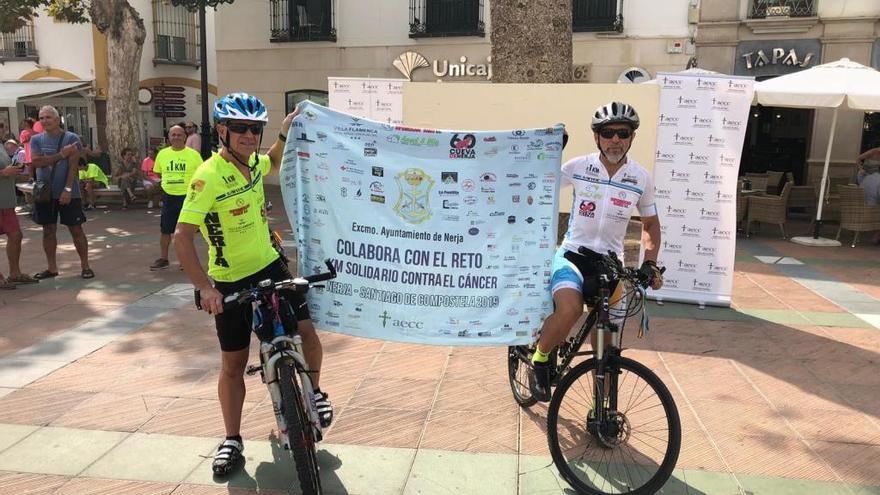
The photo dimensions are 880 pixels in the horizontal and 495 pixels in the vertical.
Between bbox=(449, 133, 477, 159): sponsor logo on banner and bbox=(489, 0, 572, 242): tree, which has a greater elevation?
bbox=(489, 0, 572, 242): tree

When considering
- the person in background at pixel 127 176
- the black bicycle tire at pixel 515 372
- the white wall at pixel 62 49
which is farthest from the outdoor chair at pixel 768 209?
the white wall at pixel 62 49

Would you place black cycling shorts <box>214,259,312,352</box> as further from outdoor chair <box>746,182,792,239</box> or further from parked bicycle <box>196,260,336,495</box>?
outdoor chair <box>746,182,792,239</box>

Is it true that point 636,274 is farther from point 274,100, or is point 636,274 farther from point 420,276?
point 274,100

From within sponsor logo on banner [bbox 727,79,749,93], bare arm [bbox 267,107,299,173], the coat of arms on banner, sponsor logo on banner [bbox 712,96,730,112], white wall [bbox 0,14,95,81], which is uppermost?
white wall [bbox 0,14,95,81]

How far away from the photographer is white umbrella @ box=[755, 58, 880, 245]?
32.0 feet

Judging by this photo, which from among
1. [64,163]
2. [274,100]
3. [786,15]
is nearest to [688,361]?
[64,163]

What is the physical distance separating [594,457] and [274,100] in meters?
17.4

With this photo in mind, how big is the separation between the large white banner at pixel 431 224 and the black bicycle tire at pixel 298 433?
55 cm

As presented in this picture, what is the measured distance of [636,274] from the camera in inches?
132

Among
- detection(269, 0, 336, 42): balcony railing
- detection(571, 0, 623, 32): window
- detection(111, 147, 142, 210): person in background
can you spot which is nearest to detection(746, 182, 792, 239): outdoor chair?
detection(571, 0, 623, 32): window

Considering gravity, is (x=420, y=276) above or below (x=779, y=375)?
above

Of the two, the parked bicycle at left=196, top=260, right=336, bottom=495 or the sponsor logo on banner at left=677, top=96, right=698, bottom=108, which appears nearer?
the parked bicycle at left=196, top=260, right=336, bottom=495

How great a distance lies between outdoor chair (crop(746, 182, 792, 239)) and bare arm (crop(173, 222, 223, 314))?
34.7ft

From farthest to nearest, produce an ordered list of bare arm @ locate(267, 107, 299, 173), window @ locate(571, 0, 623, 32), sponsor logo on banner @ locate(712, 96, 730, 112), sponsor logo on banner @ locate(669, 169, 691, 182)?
window @ locate(571, 0, 623, 32)
sponsor logo on banner @ locate(669, 169, 691, 182)
sponsor logo on banner @ locate(712, 96, 730, 112)
bare arm @ locate(267, 107, 299, 173)
